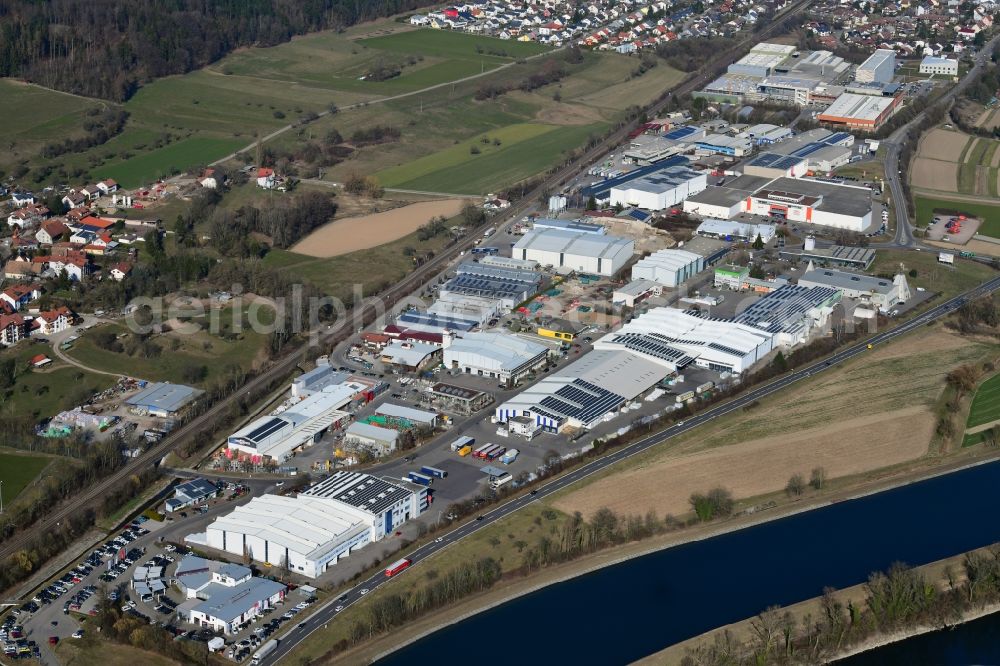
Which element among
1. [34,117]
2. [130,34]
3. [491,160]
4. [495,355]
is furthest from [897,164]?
[130,34]

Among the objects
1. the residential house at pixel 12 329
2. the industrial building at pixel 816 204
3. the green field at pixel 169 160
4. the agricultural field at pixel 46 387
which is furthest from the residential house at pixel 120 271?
the industrial building at pixel 816 204

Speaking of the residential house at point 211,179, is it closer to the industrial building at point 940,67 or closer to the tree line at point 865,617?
the tree line at point 865,617

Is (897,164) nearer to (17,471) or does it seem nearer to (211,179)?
(211,179)

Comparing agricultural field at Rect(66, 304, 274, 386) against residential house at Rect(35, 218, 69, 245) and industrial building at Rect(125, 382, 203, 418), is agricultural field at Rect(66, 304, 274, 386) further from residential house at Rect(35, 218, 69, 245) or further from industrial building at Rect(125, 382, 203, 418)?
residential house at Rect(35, 218, 69, 245)

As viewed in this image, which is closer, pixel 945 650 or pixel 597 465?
pixel 945 650

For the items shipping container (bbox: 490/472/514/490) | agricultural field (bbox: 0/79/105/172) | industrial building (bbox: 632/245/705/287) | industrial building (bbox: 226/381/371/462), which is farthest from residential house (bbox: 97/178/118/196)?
shipping container (bbox: 490/472/514/490)

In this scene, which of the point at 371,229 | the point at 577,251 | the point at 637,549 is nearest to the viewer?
the point at 637,549

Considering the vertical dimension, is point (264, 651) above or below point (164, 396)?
above
